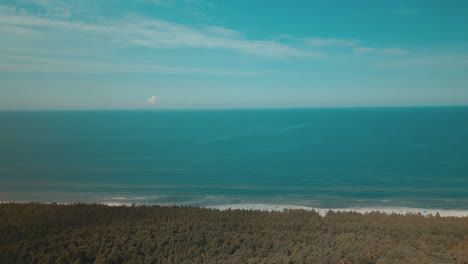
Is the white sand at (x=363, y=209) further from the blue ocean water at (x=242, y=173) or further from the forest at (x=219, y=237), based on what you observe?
the forest at (x=219, y=237)

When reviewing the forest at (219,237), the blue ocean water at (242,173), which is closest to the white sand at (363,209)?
the blue ocean water at (242,173)

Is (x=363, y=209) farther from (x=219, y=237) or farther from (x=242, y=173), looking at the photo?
(x=242, y=173)

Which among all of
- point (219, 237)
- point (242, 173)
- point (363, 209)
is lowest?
point (363, 209)

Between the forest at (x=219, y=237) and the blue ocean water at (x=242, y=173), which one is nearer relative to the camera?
the forest at (x=219, y=237)

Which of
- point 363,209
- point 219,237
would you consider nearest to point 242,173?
point 363,209

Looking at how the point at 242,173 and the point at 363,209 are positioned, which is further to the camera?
the point at 242,173

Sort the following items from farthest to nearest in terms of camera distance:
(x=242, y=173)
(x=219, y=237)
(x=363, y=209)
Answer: (x=242, y=173)
(x=363, y=209)
(x=219, y=237)

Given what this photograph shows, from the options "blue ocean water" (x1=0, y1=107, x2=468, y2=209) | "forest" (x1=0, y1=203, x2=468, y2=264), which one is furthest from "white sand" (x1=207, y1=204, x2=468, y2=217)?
"forest" (x1=0, y1=203, x2=468, y2=264)

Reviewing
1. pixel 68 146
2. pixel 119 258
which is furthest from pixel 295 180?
pixel 68 146

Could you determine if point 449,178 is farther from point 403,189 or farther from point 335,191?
point 335,191
